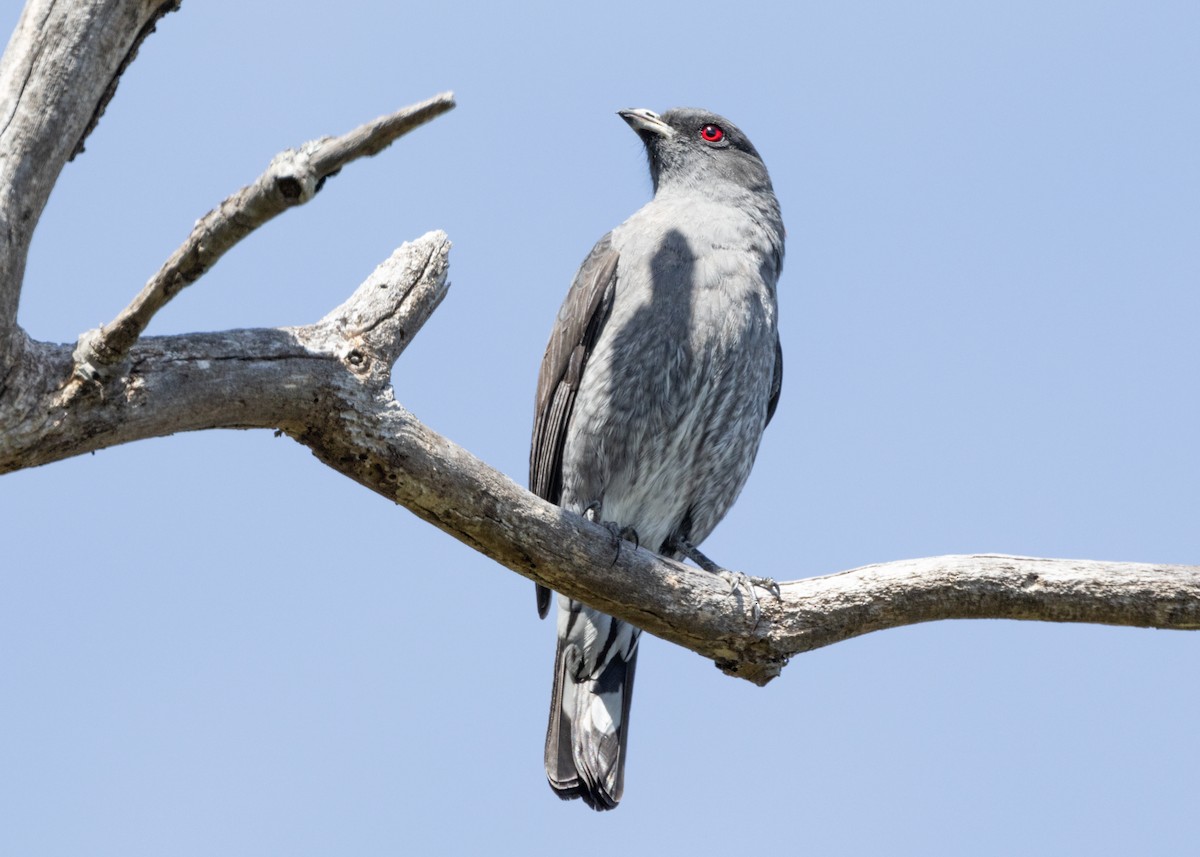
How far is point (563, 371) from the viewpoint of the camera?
5.92 metres

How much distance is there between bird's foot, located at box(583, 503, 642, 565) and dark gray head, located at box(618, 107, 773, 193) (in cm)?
216

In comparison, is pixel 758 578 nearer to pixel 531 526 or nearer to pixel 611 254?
pixel 531 526

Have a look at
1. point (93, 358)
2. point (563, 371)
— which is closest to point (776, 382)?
point (563, 371)

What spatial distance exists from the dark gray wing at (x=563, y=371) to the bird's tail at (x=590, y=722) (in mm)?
343

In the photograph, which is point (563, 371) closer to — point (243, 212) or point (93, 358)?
point (93, 358)

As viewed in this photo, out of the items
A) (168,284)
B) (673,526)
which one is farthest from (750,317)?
(168,284)

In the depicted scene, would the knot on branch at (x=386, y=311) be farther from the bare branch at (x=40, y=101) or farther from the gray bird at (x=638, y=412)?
the gray bird at (x=638, y=412)

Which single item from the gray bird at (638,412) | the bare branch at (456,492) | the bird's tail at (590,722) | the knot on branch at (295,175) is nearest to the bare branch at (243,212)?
the knot on branch at (295,175)

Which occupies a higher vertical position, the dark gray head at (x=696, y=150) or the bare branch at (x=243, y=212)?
the dark gray head at (x=696, y=150)

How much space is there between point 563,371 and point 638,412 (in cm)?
54

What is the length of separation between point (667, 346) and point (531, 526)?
1.77 metres

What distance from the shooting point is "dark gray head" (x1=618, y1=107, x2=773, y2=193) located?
690 centimetres

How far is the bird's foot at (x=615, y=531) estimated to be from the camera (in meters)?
4.35

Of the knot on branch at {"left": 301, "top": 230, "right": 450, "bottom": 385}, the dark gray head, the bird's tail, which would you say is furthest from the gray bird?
the knot on branch at {"left": 301, "top": 230, "right": 450, "bottom": 385}
